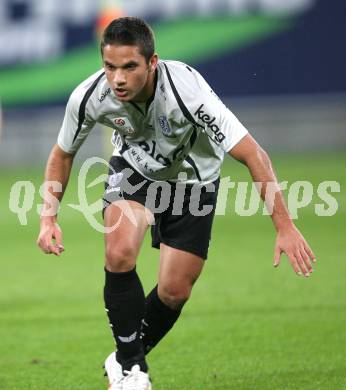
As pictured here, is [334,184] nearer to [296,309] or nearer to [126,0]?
[126,0]

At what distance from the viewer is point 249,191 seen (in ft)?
57.2

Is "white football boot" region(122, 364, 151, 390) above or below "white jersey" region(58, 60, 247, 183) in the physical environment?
below

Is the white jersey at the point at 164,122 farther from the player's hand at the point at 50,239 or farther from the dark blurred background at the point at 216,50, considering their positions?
the dark blurred background at the point at 216,50

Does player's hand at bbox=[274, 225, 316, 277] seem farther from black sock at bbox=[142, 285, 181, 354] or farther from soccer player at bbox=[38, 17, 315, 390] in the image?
black sock at bbox=[142, 285, 181, 354]

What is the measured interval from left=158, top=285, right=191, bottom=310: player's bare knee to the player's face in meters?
1.32

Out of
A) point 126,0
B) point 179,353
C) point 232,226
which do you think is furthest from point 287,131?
point 179,353

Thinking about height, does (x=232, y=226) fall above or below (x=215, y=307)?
below

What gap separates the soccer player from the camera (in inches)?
209

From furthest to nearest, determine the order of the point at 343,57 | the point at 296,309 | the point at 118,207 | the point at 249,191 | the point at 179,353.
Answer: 1. the point at 343,57
2. the point at 249,191
3. the point at 296,309
4. the point at 179,353
5. the point at 118,207

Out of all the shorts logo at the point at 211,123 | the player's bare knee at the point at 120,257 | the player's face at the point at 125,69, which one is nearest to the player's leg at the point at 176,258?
the player's bare knee at the point at 120,257

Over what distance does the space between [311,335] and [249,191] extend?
33.2 feet

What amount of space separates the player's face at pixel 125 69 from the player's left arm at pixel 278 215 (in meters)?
0.60

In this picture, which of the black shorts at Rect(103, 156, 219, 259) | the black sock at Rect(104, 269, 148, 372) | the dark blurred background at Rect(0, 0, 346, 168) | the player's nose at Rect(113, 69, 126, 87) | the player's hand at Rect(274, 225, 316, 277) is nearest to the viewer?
the player's hand at Rect(274, 225, 316, 277)

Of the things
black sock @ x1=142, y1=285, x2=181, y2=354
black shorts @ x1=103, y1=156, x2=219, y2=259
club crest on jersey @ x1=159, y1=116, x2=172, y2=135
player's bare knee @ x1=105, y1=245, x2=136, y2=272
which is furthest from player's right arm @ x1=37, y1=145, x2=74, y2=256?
black sock @ x1=142, y1=285, x2=181, y2=354
